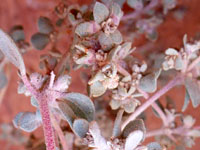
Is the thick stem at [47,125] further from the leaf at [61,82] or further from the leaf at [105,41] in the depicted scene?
the leaf at [105,41]

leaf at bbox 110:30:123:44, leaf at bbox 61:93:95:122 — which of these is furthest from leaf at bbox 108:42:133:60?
leaf at bbox 61:93:95:122

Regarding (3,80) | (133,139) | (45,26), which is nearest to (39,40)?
(45,26)

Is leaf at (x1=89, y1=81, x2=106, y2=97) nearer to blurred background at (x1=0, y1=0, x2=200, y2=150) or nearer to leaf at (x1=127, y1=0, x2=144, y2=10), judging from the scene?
leaf at (x1=127, y1=0, x2=144, y2=10)

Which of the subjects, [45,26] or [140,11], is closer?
[45,26]

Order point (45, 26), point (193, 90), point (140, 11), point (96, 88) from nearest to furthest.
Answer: point (96, 88), point (193, 90), point (45, 26), point (140, 11)

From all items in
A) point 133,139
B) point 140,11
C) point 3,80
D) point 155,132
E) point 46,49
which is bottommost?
point 133,139

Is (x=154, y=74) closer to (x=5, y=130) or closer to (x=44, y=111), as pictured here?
(x=44, y=111)

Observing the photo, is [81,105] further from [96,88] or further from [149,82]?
[149,82]
